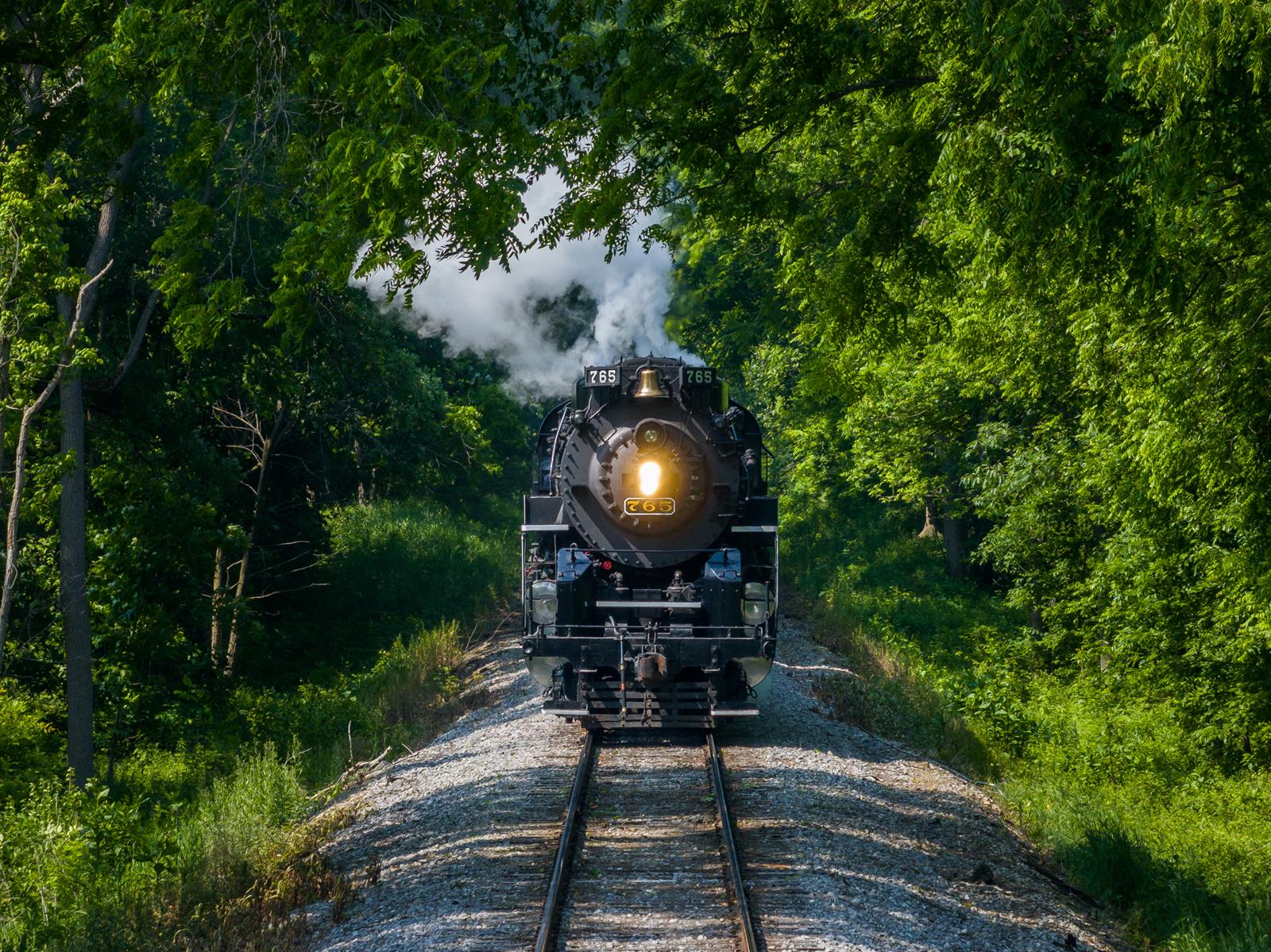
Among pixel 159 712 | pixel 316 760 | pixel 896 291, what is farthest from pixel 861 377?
pixel 159 712

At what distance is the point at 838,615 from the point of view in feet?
72.7

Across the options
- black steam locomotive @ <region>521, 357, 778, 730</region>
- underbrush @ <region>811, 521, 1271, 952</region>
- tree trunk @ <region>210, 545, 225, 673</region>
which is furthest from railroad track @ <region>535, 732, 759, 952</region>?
tree trunk @ <region>210, 545, 225, 673</region>

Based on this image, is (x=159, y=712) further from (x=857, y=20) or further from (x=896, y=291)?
(x=857, y=20)

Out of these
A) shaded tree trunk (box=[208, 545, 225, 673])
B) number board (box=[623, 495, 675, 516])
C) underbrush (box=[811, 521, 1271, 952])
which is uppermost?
number board (box=[623, 495, 675, 516])

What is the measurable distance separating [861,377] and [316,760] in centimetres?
762

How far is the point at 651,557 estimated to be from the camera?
12.8 m

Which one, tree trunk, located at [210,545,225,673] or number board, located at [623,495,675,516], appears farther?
tree trunk, located at [210,545,225,673]

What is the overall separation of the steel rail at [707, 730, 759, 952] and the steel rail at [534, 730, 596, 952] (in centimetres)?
115

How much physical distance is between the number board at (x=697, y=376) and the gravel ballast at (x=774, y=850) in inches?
150

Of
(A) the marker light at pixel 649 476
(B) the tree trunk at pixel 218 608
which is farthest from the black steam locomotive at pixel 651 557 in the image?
(B) the tree trunk at pixel 218 608

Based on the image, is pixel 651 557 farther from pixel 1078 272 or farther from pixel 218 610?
pixel 218 610

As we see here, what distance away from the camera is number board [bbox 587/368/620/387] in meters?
12.9

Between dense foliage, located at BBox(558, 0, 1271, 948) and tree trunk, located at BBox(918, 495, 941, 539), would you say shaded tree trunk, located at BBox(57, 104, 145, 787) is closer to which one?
dense foliage, located at BBox(558, 0, 1271, 948)

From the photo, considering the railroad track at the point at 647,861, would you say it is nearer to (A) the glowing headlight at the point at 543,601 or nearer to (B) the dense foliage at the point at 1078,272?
(A) the glowing headlight at the point at 543,601
